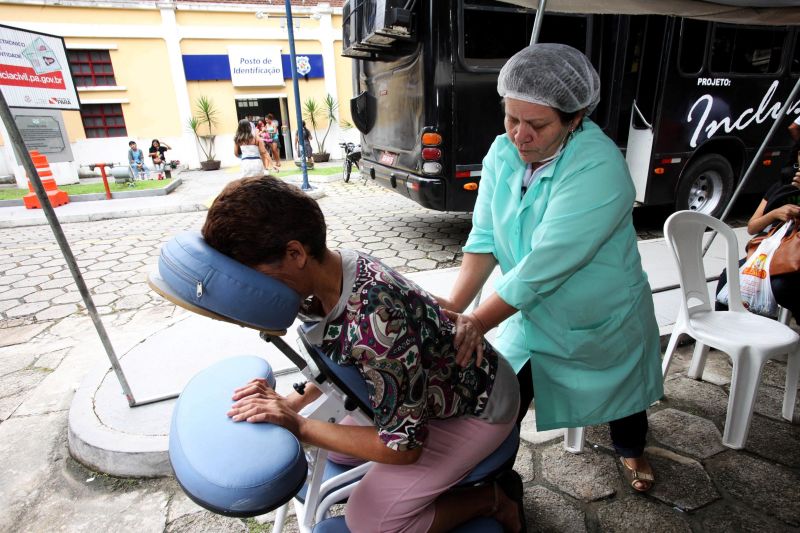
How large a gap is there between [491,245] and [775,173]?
6.12 m

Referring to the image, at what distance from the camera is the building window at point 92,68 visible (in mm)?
14375

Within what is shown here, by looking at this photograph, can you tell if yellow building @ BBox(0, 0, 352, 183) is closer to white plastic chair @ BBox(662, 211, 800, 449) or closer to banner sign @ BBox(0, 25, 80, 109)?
banner sign @ BBox(0, 25, 80, 109)

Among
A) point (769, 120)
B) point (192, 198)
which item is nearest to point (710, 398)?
point (769, 120)

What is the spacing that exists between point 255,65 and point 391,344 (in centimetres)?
1791

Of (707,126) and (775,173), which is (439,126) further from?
(775,173)

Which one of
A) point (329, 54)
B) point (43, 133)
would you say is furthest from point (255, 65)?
point (43, 133)

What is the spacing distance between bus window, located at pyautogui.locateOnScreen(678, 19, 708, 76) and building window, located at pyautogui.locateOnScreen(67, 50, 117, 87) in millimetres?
16738

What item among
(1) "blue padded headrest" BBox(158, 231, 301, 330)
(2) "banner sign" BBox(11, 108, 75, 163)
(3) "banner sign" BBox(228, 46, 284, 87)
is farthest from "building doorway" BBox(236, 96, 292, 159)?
(1) "blue padded headrest" BBox(158, 231, 301, 330)

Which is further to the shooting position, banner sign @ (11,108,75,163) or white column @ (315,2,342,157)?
white column @ (315,2,342,157)

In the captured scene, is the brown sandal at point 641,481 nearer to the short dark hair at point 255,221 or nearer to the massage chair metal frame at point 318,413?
the massage chair metal frame at point 318,413

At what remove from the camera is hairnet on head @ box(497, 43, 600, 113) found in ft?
4.00

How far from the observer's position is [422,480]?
1.15 metres

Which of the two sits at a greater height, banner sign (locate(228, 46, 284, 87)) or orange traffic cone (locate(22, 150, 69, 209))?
banner sign (locate(228, 46, 284, 87))

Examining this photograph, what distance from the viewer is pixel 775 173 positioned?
18.5ft
